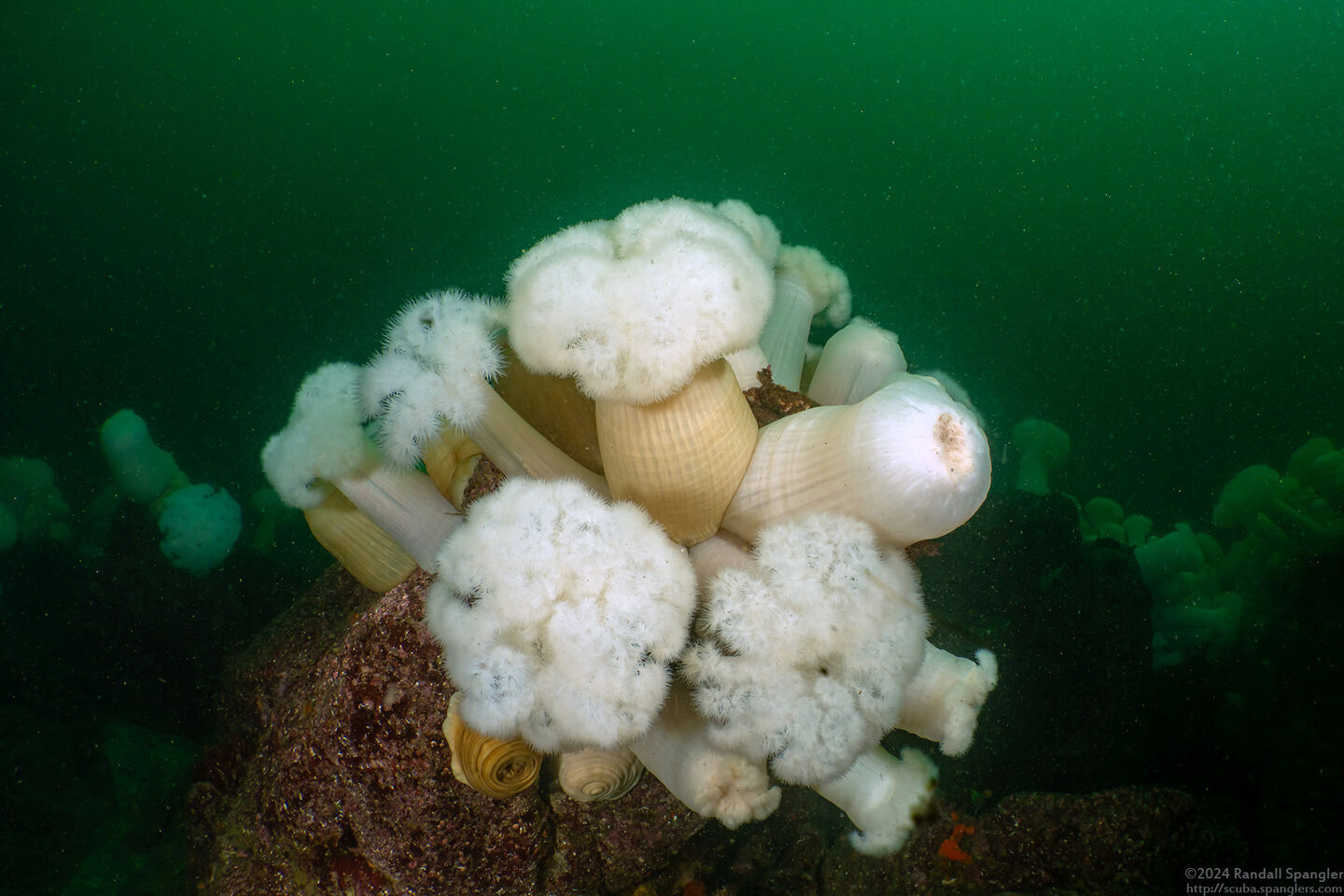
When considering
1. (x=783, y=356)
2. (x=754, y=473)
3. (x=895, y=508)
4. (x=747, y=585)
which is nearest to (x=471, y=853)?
→ (x=747, y=585)

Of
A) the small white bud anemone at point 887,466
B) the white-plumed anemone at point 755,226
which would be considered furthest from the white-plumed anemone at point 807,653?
the white-plumed anemone at point 755,226

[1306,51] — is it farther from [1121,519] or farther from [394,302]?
[394,302]

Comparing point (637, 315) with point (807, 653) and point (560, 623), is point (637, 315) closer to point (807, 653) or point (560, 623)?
point (560, 623)

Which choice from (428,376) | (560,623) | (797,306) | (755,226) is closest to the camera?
(560,623)

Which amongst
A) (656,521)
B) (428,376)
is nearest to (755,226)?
(656,521)

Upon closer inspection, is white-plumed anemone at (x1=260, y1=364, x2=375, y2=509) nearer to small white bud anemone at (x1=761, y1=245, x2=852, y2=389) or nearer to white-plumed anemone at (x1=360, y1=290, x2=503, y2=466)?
white-plumed anemone at (x1=360, y1=290, x2=503, y2=466)

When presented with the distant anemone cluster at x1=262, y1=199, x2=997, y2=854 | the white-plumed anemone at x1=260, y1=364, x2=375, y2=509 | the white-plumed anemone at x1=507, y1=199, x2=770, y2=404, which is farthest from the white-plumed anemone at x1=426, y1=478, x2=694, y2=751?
the white-plumed anemone at x1=260, y1=364, x2=375, y2=509
